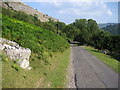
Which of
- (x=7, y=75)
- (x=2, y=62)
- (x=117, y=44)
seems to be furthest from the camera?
(x=117, y=44)

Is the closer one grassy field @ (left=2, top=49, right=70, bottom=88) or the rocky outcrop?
grassy field @ (left=2, top=49, right=70, bottom=88)

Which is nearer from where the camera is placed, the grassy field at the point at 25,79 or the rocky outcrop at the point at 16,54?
the grassy field at the point at 25,79

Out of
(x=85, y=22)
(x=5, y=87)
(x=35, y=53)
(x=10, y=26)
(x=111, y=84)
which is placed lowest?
(x=111, y=84)

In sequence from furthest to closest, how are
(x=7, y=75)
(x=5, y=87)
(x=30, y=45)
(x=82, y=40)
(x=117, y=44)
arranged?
1. (x=82, y=40)
2. (x=117, y=44)
3. (x=30, y=45)
4. (x=7, y=75)
5. (x=5, y=87)

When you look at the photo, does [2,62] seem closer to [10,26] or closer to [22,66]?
[22,66]

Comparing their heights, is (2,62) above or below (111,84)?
above

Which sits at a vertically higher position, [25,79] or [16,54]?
[16,54]

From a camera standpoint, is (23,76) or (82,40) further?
(82,40)

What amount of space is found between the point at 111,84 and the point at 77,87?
3.16 meters

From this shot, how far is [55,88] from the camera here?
11742mm

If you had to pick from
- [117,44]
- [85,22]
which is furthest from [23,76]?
[85,22]

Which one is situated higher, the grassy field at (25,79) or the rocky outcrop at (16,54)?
the rocky outcrop at (16,54)

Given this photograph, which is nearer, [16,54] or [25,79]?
[25,79]

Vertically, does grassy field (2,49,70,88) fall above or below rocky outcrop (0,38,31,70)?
below
